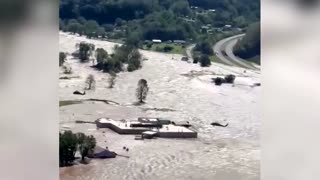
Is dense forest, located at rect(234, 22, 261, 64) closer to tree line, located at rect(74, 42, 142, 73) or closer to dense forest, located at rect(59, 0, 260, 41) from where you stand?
dense forest, located at rect(59, 0, 260, 41)

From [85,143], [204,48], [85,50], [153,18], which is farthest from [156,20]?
[85,143]

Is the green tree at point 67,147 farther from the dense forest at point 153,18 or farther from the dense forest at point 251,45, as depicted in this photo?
the dense forest at point 251,45

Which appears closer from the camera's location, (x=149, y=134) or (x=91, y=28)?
(x=149, y=134)

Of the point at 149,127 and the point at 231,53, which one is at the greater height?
the point at 231,53

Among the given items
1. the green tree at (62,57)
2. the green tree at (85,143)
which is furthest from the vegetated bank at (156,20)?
the green tree at (85,143)

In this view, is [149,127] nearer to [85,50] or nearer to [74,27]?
[85,50]

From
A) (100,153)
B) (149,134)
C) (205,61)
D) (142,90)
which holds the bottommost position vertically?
(100,153)
